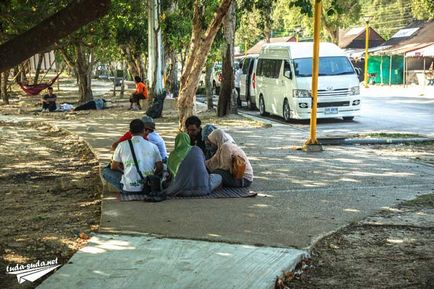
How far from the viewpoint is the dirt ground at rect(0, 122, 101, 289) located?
560 centimetres

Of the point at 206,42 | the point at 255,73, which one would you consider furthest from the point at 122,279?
the point at 255,73

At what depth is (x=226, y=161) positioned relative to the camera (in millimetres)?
7945

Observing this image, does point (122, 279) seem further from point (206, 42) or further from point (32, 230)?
point (206, 42)

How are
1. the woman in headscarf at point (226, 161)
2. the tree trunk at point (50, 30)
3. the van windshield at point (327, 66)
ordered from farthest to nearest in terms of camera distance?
the van windshield at point (327, 66)
the woman in headscarf at point (226, 161)
the tree trunk at point (50, 30)

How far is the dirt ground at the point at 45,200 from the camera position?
5.60 m

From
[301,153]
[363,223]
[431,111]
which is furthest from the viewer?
[431,111]

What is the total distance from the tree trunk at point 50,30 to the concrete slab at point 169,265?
1.72 meters

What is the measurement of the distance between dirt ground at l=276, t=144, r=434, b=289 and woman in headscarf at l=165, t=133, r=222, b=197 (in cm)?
209

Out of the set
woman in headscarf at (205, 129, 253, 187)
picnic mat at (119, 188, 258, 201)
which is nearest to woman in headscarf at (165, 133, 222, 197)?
picnic mat at (119, 188, 258, 201)

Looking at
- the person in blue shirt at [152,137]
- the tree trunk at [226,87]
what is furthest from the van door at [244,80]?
the person in blue shirt at [152,137]

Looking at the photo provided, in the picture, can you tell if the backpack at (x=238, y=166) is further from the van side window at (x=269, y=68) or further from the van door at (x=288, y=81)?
the van side window at (x=269, y=68)

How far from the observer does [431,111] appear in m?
19.3

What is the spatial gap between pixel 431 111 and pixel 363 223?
14.1 m

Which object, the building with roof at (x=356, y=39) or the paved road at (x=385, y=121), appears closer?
the paved road at (x=385, y=121)
